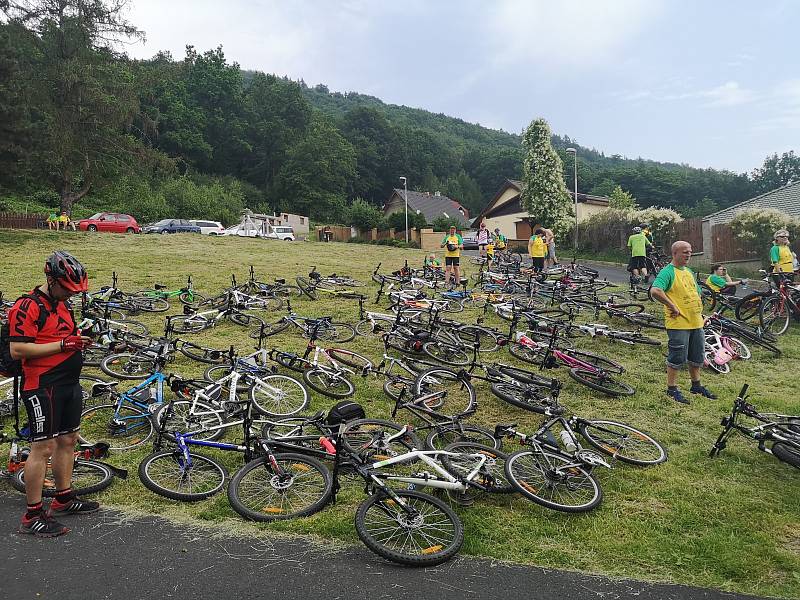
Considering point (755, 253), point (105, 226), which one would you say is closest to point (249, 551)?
point (755, 253)

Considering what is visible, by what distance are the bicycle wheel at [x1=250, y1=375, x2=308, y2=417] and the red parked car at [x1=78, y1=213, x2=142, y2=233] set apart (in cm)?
2839

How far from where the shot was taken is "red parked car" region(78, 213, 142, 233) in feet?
99.3

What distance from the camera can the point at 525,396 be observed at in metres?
6.97

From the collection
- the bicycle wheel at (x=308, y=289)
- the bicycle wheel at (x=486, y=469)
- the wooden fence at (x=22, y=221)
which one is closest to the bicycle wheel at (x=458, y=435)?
the bicycle wheel at (x=486, y=469)

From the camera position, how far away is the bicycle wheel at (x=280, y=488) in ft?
14.2

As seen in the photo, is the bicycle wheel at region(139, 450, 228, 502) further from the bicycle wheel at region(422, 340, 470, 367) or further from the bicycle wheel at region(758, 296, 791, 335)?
the bicycle wheel at region(758, 296, 791, 335)

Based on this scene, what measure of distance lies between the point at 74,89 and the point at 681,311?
32111 mm

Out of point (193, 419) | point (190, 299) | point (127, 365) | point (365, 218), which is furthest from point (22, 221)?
point (193, 419)

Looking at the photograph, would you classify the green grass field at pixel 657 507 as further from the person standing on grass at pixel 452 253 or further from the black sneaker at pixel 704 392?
the person standing on grass at pixel 452 253

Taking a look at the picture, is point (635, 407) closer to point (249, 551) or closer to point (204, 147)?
point (249, 551)

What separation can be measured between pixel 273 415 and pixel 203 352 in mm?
2813

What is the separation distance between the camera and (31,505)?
4.00 meters

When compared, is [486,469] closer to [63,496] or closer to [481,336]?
[63,496]

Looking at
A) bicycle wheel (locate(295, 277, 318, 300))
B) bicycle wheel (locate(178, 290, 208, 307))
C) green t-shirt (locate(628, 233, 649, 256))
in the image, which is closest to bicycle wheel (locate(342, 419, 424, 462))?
bicycle wheel (locate(178, 290, 208, 307))
